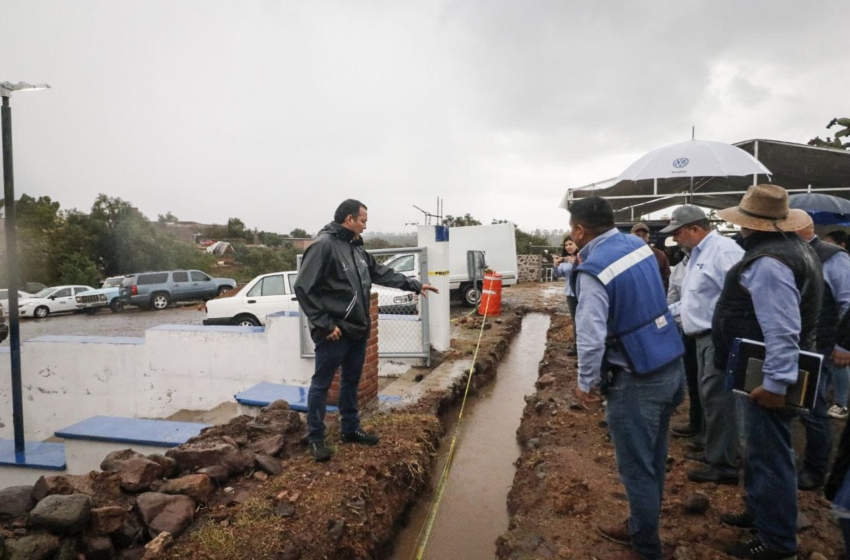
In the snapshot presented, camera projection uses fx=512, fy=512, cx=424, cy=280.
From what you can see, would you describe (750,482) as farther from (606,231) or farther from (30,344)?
(30,344)

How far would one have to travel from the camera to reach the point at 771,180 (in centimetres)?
1073

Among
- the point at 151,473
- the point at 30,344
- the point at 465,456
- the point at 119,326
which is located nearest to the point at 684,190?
the point at 465,456

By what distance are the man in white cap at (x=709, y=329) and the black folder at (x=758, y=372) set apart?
30.5 inches

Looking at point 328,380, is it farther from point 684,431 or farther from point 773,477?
point 684,431

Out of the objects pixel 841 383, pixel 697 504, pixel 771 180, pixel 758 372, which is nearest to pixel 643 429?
pixel 758 372

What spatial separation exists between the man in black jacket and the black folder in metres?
2.26

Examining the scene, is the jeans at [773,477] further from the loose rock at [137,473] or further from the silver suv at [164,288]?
the silver suv at [164,288]

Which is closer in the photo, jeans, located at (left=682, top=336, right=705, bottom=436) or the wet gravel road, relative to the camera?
jeans, located at (left=682, top=336, right=705, bottom=436)

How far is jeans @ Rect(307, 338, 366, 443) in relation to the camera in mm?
3598

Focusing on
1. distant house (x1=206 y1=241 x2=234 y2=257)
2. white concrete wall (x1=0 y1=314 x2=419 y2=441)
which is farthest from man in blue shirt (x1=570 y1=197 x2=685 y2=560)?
distant house (x1=206 y1=241 x2=234 y2=257)

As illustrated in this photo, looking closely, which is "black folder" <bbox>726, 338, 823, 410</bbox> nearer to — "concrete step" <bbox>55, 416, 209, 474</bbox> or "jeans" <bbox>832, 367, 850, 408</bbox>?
"jeans" <bbox>832, 367, 850, 408</bbox>

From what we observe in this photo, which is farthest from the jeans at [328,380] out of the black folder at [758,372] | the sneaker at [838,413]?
the sneaker at [838,413]

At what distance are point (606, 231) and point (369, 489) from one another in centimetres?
217

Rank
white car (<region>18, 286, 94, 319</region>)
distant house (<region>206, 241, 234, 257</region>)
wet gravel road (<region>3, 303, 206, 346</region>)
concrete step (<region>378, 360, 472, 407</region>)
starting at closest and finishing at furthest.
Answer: concrete step (<region>378, 360, 472, 407</region>) → wet gravel road (<region>3, 303, 206, 346</region>) → white car (<region>18, 286, 94, 319</region>) → distant house (<region>206, 241, 234, 257</region>)
